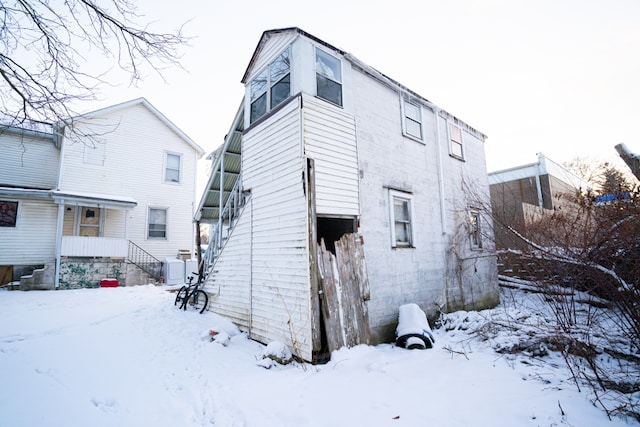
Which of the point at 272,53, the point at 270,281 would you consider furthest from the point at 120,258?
the point at 272,53

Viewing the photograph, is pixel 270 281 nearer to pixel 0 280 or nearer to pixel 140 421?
pixel 140 421

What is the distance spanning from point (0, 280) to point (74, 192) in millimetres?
4627

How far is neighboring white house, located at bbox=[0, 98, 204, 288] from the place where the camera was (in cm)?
1301

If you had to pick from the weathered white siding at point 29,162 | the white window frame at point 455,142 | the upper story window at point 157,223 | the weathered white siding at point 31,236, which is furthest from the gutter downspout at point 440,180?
the weathered white siding at point 29,162

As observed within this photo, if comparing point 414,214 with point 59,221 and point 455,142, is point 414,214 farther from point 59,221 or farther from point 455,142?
point 59,221

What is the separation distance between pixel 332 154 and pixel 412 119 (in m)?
4.06

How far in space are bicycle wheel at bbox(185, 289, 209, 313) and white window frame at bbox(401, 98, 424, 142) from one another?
24.5 ft

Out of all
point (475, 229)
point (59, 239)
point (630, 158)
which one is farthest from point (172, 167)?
point (630, 158)

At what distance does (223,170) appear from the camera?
9172mm

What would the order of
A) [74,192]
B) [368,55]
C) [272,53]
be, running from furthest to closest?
[74,192] < [368,55] < [272,53]

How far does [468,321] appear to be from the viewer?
7441mm

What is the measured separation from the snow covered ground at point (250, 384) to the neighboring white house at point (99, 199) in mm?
7207

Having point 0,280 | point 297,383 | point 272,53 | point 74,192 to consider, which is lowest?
point 297,383

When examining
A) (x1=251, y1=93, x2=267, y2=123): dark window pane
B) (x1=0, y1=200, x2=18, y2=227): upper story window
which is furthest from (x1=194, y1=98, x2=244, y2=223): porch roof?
(x1=0, y1=200, x2=18, y2=227): upper story window
